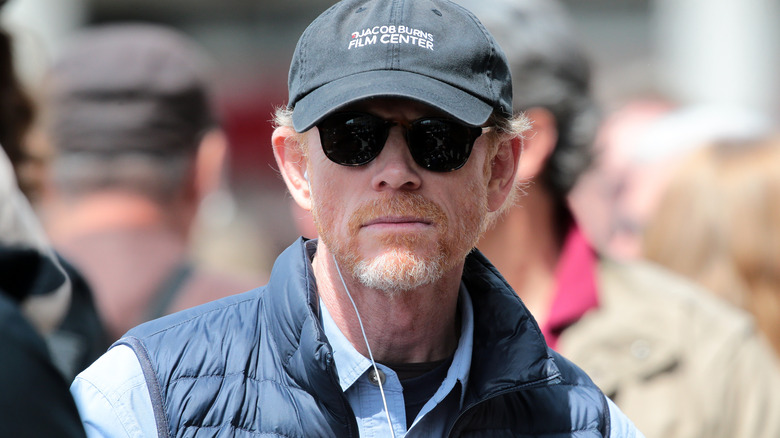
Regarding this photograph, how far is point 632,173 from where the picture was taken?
19.4ft

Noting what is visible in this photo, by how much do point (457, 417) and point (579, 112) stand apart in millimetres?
2091

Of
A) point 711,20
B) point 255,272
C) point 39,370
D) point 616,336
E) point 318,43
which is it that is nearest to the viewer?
point 39,370

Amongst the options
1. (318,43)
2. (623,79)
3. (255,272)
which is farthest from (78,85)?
(623,79)

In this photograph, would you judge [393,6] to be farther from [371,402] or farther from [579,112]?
[579,112]

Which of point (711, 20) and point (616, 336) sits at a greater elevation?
point (711, 20)

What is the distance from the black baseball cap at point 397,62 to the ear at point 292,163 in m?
0.19

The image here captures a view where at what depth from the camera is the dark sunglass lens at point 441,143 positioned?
2.18m

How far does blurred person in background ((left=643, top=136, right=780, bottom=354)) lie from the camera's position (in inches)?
159

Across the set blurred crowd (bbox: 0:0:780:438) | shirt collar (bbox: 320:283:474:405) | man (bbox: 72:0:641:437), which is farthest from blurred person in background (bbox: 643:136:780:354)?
shirt collar (bbox: 320:283:474:405)

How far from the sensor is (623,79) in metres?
7.96

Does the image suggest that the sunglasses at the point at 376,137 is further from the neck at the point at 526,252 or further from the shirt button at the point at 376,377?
the neck at the point at 526,252

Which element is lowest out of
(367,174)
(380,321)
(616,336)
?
(616,336)

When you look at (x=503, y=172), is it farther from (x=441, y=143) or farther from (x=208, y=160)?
(x=208, y=160)

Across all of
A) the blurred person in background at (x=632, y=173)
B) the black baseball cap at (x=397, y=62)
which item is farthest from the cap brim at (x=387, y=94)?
the blurred person in background at (x=632, y=173)
